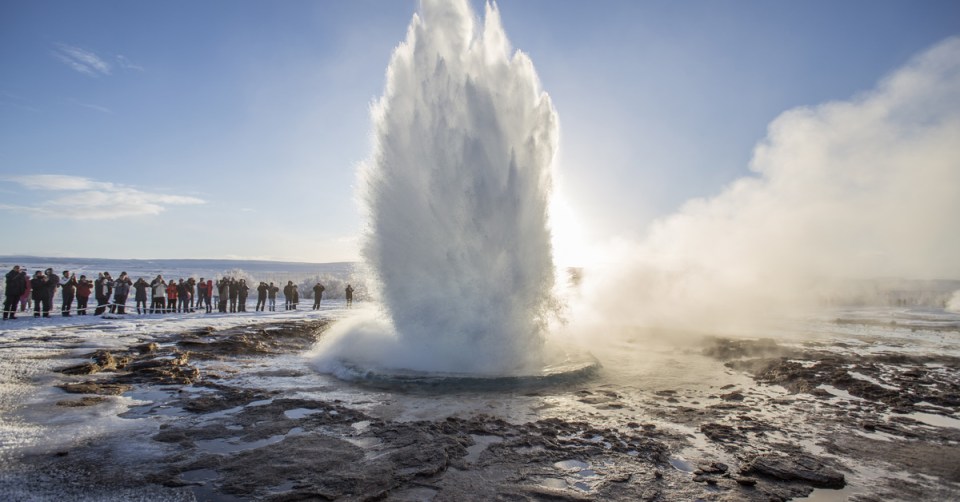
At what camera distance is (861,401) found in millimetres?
7527

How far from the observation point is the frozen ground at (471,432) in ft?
13.5

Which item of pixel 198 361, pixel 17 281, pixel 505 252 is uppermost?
pixel 505 252

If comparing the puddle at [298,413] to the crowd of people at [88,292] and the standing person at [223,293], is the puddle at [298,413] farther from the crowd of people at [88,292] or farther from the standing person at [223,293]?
the standing person at [223,293]

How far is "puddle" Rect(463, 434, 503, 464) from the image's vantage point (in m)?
4.84

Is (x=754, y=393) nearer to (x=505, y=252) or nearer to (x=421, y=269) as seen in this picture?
(x=505, y=252)

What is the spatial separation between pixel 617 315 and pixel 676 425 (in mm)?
17879

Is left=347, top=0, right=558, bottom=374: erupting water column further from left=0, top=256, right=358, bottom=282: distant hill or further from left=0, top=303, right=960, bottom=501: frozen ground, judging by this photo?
left=0, top=256, right=358, bottom=282: distant hill

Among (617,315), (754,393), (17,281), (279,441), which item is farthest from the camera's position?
(617,315)

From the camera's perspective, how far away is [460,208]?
32.4ft

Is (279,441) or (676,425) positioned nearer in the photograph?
(279,441)

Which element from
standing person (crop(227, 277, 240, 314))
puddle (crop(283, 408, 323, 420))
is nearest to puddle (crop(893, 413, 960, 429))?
puddle (crop(283, 408, 323, 420))

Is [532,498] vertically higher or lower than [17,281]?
lower

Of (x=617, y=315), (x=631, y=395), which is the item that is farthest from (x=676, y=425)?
(x=617, y=315)

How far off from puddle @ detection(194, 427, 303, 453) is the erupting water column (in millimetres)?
4096
